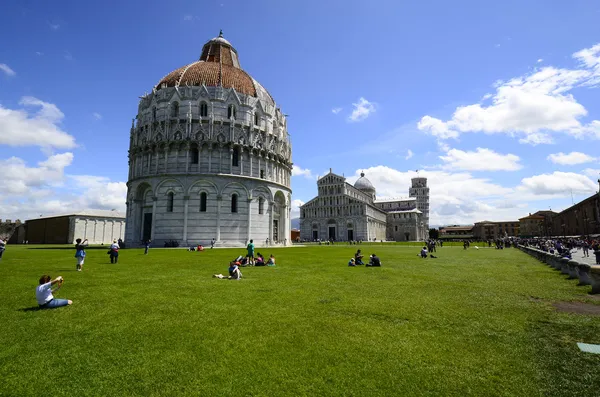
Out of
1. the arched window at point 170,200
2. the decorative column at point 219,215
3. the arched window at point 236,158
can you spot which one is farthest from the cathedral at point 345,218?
the arched window at point 170,200

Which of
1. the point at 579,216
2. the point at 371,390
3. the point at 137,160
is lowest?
the point at 371,390

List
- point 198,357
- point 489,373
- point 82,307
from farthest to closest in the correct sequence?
point 82,307, point 198,357, point 489,373

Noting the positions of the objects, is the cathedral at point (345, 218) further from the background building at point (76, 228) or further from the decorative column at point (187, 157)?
the decorative column at point (187, 157)

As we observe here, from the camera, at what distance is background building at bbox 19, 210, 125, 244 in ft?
225

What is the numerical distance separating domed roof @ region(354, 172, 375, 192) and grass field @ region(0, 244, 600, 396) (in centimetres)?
11391

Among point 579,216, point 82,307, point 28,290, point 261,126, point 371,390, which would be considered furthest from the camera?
point 579,216

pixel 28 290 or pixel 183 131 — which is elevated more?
pixel 183 131

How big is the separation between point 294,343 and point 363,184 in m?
121

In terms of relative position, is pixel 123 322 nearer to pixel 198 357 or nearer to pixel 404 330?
pixel 198 357

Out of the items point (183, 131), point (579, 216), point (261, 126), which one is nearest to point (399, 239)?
point (579, 216)

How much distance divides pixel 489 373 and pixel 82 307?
361 inches

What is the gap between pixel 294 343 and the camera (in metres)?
6.00

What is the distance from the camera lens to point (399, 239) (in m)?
119

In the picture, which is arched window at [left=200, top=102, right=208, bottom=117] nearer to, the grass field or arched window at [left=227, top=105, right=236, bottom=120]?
arched window at [left=227, top=105, right=236, bottom=120]
